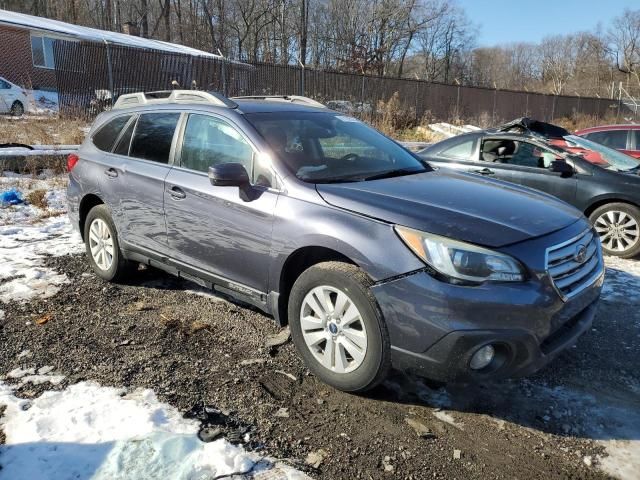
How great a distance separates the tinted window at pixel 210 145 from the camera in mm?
3672

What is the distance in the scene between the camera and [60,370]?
3350 millimetres

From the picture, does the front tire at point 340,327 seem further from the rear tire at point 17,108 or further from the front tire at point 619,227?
the rear tire at point 17,108

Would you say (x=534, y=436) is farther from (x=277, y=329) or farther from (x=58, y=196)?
(x=58, y=196)

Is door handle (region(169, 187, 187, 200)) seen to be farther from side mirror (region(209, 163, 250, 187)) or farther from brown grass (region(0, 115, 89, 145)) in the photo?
brown grass (region(0, 115, 89, 145))

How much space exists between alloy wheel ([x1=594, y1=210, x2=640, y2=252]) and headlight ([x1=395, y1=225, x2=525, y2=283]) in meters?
4.25

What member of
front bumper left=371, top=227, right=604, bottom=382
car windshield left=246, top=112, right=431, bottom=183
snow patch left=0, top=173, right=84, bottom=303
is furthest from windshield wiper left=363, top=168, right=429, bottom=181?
snow patch left=0, top=173, right=84, bottom=303

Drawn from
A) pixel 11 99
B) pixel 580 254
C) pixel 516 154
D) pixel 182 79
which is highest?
pixel 182 79

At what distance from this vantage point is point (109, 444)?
8.53 ft

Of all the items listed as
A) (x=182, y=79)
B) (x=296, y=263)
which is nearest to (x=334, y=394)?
(x=296, y=263)

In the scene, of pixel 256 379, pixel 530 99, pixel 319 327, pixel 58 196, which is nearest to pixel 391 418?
pixel 319 327

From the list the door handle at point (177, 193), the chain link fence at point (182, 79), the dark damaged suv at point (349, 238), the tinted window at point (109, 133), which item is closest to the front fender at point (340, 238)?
the dark damaged suv at point (349, 238)

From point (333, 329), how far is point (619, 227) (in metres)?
4.69

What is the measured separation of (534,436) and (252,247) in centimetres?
198

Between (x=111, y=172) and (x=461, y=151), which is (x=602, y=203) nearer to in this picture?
(x=461, y=151)
